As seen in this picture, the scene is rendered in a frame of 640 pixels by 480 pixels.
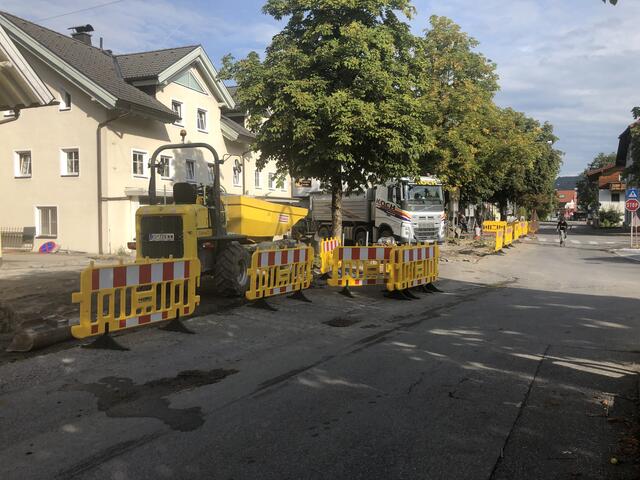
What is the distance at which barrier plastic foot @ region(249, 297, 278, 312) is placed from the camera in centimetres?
987

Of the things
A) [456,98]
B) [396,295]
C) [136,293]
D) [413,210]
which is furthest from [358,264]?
[456,98]

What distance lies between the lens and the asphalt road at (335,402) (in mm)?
3785

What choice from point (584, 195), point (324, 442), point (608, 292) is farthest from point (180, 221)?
point (584, 195)

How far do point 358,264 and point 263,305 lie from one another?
253 centimetres

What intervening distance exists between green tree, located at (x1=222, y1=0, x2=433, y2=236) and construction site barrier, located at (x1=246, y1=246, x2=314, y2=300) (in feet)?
11.6

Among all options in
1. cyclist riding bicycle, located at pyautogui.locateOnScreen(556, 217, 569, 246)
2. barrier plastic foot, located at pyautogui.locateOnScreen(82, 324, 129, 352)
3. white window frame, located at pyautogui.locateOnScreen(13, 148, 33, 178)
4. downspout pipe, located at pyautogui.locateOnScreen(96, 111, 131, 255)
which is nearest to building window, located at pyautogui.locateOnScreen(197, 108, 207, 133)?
downspout pipe, located at pyautogui.locateOnScreen(96, 111, 131, 255)

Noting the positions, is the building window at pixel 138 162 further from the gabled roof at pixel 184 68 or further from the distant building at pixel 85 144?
the gabled roof at pixel 184 68

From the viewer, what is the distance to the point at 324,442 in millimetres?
4113

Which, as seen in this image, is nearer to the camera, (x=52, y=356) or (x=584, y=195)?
(x=52, y=356)

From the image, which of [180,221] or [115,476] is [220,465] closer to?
[115,476]

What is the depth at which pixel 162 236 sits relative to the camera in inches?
390

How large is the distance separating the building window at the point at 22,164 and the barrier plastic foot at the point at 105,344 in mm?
18921

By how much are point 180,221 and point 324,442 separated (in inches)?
255

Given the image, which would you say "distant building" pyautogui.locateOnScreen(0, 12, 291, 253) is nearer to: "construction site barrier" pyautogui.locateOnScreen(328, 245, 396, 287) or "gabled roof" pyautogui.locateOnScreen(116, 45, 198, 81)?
"gabled roof" pyautogui.locateOnScreen(116, 45, 198, 81)
